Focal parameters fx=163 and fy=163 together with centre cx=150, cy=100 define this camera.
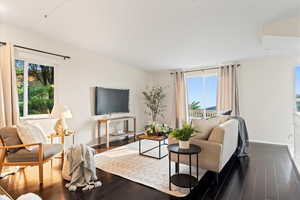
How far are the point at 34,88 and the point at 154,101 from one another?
3786 millimetres

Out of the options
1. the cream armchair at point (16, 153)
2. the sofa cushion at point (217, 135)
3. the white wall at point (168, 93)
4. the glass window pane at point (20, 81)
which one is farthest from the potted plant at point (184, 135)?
the white wall at point (168, 93)

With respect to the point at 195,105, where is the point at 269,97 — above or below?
above

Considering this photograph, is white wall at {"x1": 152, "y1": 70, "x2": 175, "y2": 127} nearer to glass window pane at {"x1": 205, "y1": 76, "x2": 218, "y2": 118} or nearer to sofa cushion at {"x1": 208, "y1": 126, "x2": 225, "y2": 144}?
glass window pane at {"x1": 205, "y1": 76, "x2": 218, "y2": 118}

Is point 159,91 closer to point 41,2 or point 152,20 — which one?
point 152,20

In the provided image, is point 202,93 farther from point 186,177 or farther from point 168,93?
point 186,177

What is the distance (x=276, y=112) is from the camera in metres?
4.36

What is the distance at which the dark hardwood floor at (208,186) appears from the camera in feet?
6.70

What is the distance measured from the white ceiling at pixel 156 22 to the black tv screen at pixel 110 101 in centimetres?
118

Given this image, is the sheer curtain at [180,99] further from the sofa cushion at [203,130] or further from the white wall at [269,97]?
the sofa cushion at [203,130]

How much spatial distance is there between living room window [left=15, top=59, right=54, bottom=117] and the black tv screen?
44.1 inches

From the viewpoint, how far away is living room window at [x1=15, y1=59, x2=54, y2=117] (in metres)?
3.33

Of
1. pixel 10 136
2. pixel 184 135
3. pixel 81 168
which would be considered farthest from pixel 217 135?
pixel 10 136

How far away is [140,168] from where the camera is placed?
112 inches

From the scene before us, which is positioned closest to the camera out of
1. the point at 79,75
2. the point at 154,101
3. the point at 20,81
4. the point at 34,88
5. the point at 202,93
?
the point at 20,81
